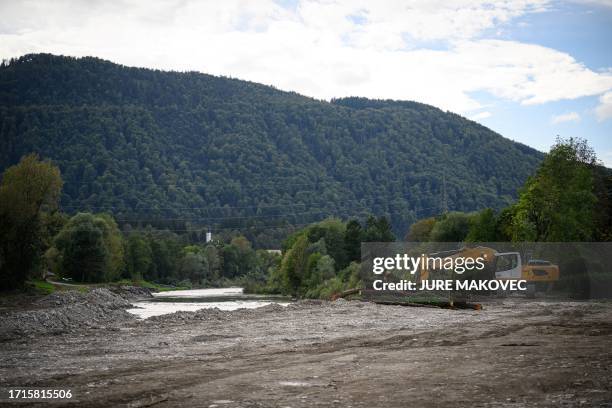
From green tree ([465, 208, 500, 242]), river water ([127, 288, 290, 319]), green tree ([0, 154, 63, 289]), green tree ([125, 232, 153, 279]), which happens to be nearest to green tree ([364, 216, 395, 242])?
river water ([127, 288, 290, 319])

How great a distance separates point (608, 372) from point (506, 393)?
282cm

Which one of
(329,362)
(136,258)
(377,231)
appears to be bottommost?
(136,258)

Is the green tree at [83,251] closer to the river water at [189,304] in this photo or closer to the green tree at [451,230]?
the river water at [189,304]

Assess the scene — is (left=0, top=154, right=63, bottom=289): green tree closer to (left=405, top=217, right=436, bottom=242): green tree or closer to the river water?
the river water

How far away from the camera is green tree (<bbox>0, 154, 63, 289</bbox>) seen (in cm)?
5556

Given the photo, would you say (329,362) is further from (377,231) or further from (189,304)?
(377,231)

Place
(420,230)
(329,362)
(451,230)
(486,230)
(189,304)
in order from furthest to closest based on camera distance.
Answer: (420,230), (451,230), (486,230), (189,304), (329,362)

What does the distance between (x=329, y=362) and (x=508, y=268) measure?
76.9 feet

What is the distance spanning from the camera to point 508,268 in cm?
3581

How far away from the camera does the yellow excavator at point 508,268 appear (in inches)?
1391

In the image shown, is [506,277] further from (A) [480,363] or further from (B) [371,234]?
(B) [371,234]

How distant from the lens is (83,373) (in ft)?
45.4

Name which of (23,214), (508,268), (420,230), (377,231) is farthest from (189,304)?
(420,230)

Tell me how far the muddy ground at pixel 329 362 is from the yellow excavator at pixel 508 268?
872cm
